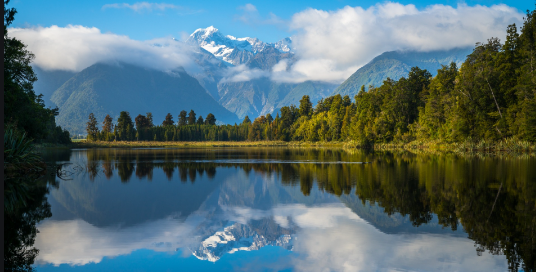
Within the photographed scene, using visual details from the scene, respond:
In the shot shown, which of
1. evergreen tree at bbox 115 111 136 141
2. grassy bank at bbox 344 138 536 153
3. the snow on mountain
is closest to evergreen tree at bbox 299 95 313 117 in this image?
evergreen tree at bbox 115 111 136 141

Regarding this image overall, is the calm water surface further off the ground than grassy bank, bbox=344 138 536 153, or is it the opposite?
grassy bank, bbox=344 138 536 153

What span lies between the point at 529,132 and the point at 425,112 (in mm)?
27985

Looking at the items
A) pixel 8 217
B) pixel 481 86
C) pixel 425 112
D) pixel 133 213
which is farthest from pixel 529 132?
pixel 8 217

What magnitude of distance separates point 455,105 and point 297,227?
66.0 m

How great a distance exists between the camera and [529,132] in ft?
174

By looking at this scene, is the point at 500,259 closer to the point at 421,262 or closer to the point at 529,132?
the point at 421,262

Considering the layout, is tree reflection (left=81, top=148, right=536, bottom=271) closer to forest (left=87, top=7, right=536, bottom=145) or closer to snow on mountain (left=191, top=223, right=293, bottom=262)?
snow on mountain (left=191, top=223, right=293, bottom=262)

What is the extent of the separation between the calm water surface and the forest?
4065 cm

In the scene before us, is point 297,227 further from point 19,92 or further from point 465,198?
point 19,92

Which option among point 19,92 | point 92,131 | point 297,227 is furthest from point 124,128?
point 297,227

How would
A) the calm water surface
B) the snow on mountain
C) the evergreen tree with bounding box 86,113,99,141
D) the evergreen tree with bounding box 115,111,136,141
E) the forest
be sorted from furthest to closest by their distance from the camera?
the evergreen tree with bounding box 115,111,136,141 → the evergreen tree with bounding box 86,113,99,141 → the forest → the snow on mountain → the calm water surface

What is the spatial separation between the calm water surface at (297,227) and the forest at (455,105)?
4065 centimetres

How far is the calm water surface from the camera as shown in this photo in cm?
990

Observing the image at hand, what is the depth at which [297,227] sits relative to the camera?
1344 cm
